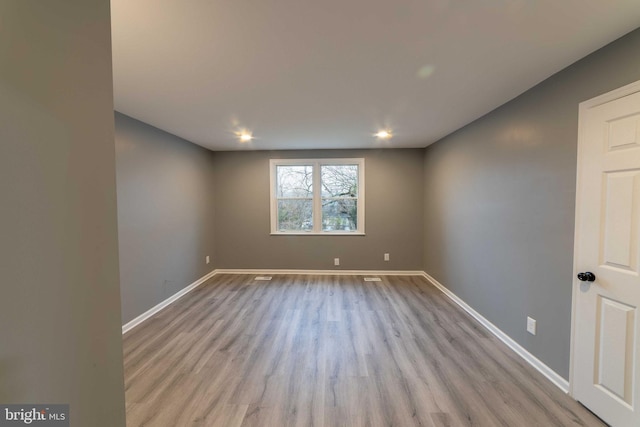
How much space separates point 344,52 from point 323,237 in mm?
3626

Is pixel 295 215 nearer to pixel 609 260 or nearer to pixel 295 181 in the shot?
pixel 295 181

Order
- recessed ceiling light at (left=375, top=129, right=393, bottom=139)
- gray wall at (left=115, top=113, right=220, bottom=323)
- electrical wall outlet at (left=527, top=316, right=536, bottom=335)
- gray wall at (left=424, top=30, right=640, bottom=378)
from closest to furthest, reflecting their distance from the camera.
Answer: gray wall at (left=424, top=30, right=640, bottom=378) < electrical wall outlet at (left=527, top=316, right=536, bottom=335) < gray wall at (left=115, top=113, right=220, bottom=323) < recessed ceiling light at (left=375, top=129, right=393, bottom=139)

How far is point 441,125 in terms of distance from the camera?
3371 millimetres

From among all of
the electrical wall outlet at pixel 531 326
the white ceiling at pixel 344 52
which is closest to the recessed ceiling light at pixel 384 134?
the white ceiling at pixel 344 52

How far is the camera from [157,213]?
3.44 meters

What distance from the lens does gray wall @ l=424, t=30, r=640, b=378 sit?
189cm

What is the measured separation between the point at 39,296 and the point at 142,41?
5.14ft

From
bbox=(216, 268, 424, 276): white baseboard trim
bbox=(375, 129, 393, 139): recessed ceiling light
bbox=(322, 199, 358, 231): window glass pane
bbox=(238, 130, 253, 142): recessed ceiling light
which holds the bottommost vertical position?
bbox=(216, 268, 424, 276): white baseboard trim

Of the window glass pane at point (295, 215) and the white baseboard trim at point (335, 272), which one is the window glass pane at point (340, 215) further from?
the white baseboard trim at point (335, 272)

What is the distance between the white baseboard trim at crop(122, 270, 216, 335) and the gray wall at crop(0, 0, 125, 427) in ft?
8.09

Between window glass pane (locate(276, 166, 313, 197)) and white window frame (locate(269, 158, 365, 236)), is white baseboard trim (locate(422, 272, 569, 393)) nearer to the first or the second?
white window frame (locate(269, 158, 365, 236))

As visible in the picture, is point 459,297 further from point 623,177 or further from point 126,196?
point 126,196

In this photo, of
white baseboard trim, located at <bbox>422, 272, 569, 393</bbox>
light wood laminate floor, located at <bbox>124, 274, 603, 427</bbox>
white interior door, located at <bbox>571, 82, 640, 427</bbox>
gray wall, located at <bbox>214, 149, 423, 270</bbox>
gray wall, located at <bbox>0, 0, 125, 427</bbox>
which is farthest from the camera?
gray wall, located at <bbox>214, 149, 423, 270</bbox>

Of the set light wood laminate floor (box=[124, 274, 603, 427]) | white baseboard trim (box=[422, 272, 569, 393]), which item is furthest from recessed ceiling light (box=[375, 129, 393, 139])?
white baseboard trim (box=[422, 272, 569, 393])
